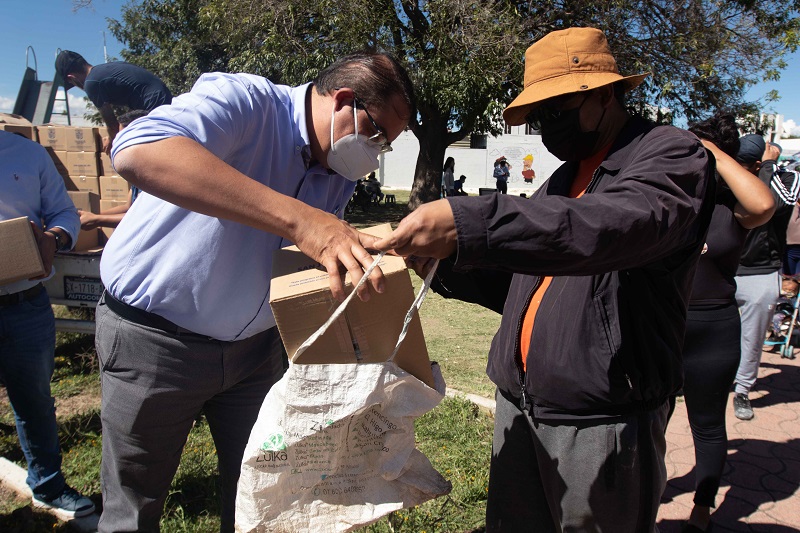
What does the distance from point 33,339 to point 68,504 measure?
2.69 ft

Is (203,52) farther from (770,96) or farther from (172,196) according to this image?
(172,196)

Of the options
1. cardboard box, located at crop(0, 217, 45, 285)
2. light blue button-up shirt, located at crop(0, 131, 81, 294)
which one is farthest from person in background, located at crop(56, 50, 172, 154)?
cardboard box, located at crop(0, 217, 45, 285)

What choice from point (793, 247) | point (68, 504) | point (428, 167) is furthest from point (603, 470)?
point (428, 167)

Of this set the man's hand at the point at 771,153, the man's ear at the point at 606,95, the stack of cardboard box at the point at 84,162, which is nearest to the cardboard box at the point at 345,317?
the man's ear at the point at 606,95

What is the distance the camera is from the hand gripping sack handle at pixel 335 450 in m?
1.47

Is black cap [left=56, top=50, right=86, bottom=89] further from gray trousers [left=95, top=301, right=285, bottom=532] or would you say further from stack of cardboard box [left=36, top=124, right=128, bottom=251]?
gray trousers [left=95, top=301, right=285, bottom=532]

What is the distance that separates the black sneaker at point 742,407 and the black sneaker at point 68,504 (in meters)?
4.28

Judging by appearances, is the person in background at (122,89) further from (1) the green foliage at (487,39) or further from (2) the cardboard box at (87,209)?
(1) the green foliage at (487,39)

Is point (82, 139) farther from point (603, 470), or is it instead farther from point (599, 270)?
point (599, 270)

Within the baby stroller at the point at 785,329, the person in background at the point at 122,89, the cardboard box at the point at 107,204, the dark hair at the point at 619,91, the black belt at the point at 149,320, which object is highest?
the person in background at the point at 122,89

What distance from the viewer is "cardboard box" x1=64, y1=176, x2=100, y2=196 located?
244 inches

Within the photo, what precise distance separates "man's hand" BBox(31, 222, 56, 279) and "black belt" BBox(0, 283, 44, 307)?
0.38 ft

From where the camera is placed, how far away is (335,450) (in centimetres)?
154

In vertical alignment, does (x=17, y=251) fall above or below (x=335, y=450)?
above
